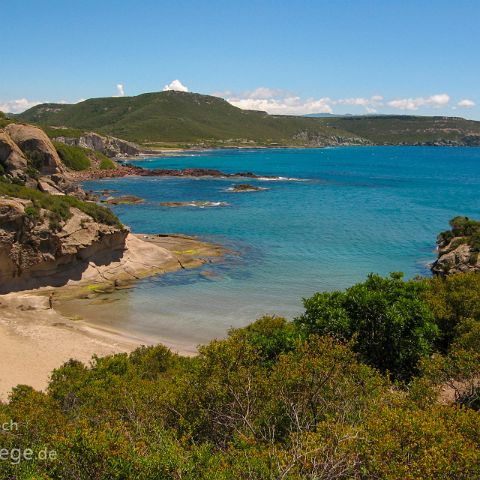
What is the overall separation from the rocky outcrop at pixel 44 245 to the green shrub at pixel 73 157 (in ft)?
259

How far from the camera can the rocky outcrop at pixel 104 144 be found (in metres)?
148

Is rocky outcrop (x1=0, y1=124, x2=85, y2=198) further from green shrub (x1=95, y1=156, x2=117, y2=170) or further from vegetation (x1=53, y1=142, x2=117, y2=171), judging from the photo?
green shrub (x1=95, y1=156, x2=117, y2=170)

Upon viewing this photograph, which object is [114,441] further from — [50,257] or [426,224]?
[426,224]

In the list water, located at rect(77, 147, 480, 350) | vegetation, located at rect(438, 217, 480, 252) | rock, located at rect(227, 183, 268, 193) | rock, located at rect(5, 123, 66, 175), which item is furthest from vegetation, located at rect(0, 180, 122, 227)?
rock, located at rect(227, 183, 268, 193)

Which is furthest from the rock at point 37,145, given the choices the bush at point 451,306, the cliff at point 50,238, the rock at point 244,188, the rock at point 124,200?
the bush at point 451,306

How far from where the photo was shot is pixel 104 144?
16400 centimetres

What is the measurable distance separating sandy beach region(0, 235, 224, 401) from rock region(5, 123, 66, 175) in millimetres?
35957

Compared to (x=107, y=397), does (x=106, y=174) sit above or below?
above

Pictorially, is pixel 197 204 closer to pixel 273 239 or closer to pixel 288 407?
pixel 273 239

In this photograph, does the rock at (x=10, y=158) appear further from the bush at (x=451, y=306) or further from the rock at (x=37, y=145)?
the bush at (x=451, y=306)

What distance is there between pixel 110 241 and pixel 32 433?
29172 mm

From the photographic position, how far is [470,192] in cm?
9575

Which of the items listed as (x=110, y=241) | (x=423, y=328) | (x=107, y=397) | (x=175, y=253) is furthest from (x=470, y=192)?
(x=107, y=397)

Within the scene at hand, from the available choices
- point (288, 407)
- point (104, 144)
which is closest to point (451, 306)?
point (288, 407)
